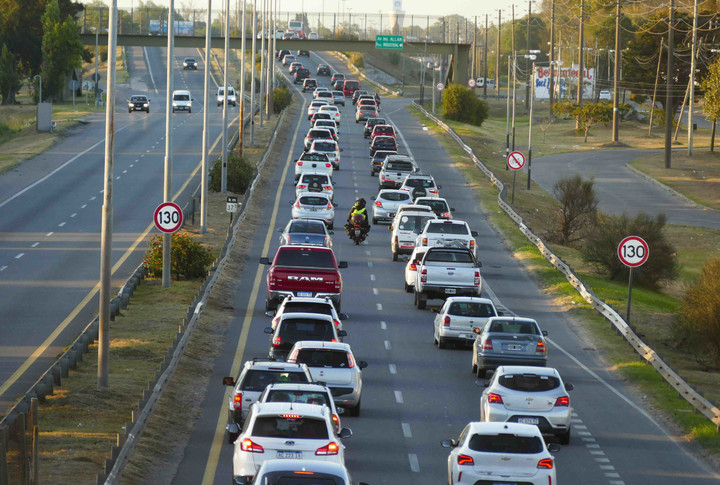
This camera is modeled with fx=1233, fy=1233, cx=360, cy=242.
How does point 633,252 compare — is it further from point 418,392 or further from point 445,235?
point 445,235

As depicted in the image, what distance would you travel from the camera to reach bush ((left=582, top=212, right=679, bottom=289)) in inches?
1800

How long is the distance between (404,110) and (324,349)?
94123 millimetres

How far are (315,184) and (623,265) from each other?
13.9 metres

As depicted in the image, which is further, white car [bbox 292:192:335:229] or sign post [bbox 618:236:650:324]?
white car [bbox 292:192:335:229]

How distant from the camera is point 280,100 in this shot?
104500 mm

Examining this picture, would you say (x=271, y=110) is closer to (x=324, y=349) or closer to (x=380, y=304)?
(x=380, y=304)

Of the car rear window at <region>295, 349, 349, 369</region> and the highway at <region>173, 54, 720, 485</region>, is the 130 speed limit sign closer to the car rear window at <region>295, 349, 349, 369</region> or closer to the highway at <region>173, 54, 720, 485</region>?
the highway at <region>173, 54, 720, 485</region>

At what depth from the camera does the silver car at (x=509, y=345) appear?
24.9 m

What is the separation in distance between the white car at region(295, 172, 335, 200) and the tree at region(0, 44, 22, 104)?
65.3 meters

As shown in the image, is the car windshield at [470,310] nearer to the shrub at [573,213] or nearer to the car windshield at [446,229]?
the car windshield at [446,229]

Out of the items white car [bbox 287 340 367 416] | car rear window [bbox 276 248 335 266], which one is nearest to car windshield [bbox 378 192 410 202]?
car rear window [bbox 276 248 335 266]

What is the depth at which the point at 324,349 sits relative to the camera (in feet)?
70.5

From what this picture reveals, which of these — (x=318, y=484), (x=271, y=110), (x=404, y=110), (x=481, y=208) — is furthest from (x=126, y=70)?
(x=318, y=484)

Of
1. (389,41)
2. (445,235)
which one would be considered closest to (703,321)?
(445,235)
